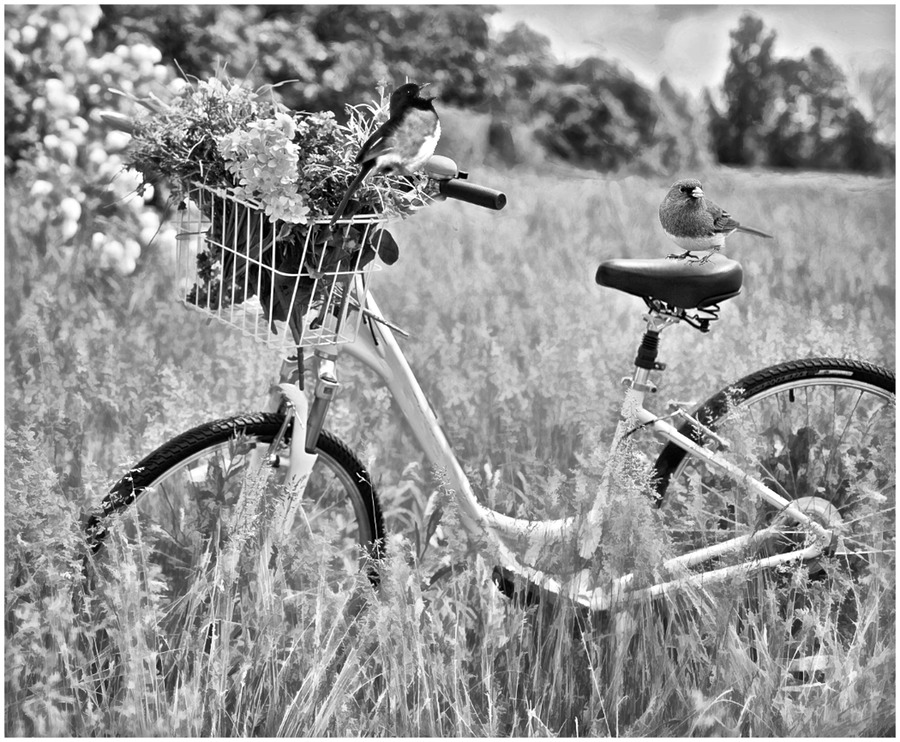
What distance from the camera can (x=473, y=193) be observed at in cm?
200

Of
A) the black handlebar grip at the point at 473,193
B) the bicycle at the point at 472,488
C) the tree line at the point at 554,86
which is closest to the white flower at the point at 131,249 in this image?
the bicycle at the point at 472,488

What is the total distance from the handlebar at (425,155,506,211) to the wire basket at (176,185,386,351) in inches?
6.3

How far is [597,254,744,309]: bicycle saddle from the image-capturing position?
216 centimetres

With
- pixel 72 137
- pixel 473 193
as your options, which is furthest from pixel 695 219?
pixel 72 137

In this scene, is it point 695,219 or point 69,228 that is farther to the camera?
point 69,228

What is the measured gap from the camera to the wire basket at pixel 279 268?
1.91 metres

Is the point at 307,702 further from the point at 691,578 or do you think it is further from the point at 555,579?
the point at 691,578

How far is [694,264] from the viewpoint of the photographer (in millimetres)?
2176

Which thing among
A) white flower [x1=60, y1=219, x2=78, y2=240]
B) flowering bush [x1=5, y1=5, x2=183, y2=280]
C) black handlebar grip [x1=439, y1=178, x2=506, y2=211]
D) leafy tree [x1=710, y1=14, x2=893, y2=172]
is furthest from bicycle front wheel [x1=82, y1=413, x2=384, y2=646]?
leafy tree [x1=710, y1=14, x2=893, y2=172]

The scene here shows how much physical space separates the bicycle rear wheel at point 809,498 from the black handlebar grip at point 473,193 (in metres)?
0.74

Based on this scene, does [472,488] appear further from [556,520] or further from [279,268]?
[279,268]

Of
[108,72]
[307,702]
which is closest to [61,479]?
[307,702]

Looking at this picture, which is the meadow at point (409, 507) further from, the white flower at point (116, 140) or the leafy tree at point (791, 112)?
the leafy tree at point (791, 112)

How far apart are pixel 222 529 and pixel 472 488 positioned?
1.96 ft
